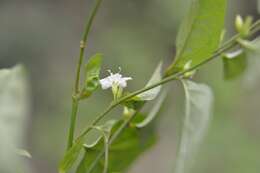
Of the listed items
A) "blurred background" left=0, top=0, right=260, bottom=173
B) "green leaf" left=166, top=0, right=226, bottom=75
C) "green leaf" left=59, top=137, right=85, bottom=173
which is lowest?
"green leaf" left=59, top=137, right=85, bottom=173

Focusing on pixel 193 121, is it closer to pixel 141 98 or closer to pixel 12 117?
pixel 141 98

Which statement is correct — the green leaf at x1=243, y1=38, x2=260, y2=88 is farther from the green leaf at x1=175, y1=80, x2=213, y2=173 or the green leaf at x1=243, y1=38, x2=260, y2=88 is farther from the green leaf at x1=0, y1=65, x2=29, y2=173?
the green leaf at x1=0, y1=65, x2=29, y2=173

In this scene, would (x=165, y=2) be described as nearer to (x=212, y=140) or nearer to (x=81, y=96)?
(x=212, y=140)

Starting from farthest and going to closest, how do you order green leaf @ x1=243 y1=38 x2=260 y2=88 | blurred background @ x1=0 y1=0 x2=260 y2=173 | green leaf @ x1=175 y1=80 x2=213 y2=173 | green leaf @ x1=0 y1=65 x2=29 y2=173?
1. blurred background @ x1=0 y1=0 x2=260 y2=173
2. green leaf @ x1=243 y1=38 x2=260 y2=88
3. green leaf @ x1=175 y1=80 x2=213 y2=173
4. green leaf @ x1=0 y1=65 x2=29 y2=173

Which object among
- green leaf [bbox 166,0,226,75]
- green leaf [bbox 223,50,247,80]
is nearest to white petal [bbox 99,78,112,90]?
green leaf [bbox 166,0,226,75]

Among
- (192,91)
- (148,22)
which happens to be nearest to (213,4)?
(192,91)

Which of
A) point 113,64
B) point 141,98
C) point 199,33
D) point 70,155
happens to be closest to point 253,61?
point 199,33

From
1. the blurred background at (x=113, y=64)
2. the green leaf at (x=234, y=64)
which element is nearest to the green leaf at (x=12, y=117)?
the green leaf at (x=234, y=64)

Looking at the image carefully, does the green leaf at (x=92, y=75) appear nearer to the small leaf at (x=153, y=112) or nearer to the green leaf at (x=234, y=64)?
the small leaf at (x=153, y=112)
